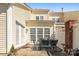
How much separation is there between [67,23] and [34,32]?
35.2 inches

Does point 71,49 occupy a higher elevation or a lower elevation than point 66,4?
lower

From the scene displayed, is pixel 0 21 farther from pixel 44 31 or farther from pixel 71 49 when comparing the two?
pixel 71 49

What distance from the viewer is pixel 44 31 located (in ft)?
23.8

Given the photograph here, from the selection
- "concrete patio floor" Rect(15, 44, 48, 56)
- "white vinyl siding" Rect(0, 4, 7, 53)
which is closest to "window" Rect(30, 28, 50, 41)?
"concrete patio floor" Rect(15, 44, 48, 56)

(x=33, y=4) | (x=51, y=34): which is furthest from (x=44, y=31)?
(x=33, y=4)

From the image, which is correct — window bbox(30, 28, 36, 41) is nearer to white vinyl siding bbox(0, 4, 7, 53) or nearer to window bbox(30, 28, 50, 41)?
window bbox(30, 28, 50, 41)

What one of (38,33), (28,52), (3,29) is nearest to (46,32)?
(38,33)

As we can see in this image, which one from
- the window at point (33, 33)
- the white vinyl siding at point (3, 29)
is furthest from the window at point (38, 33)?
the white vinyl siding at point (3, 29)

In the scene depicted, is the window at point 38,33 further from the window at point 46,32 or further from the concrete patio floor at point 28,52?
the concrete patio floor at point 28,52

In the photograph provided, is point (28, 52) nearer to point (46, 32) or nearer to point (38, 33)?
point (38, 33)

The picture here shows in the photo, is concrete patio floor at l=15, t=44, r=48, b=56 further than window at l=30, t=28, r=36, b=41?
No

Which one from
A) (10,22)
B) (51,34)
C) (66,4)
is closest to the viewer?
(66,4)

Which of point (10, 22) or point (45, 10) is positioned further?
point (10, 22)

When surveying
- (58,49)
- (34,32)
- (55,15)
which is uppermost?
(55,15)
